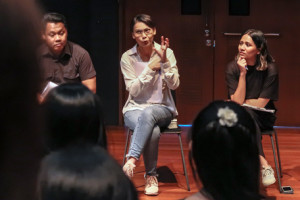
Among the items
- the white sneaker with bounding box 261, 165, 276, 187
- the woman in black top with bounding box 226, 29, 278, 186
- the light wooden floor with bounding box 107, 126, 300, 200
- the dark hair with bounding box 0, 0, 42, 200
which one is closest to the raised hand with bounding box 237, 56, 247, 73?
the woman in black top with bounding box 226, 29, 278, 186

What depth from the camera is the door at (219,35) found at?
5.27 metres

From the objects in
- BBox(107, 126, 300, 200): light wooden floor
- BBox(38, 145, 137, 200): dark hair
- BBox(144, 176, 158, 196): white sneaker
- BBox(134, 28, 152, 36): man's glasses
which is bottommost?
BBox(107, 126, 300, 200): light wooden floor

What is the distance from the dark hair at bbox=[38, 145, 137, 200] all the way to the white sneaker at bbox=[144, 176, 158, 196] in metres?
1.87

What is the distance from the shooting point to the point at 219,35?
534cm

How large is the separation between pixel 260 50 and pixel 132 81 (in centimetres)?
97

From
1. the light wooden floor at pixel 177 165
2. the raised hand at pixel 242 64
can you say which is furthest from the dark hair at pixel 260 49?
the light wooden floor at pixel 177 165

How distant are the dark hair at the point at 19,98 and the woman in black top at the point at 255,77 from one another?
8.71 feet

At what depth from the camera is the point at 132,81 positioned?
3410mm

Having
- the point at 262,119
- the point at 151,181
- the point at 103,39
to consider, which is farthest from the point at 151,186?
the point at 103,39

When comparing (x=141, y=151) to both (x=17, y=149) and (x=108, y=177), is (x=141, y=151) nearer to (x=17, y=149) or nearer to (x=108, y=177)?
(x=108, y=177)

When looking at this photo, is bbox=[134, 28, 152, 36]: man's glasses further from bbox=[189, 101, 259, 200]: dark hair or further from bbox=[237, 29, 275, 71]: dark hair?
bbox=[189, 101, 259, 200]: dark hair

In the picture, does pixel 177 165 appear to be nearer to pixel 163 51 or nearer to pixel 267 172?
pixel 267 172

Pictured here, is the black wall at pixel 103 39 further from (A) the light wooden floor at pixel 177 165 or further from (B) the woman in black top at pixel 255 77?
(B) the woman in black top at pixel 255 77

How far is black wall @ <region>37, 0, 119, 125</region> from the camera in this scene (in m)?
5.19
